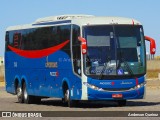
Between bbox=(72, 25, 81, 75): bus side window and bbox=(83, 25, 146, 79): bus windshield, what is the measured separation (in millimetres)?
395

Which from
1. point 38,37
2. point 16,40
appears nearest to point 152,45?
point 38,37

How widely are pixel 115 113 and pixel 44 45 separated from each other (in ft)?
27.6

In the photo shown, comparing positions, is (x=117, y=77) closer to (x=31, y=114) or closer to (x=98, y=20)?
(x=98, y=20)

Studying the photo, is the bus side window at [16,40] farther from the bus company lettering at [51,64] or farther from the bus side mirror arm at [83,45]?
the bus side mirror arm at [83,45]

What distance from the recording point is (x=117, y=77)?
27984 mm

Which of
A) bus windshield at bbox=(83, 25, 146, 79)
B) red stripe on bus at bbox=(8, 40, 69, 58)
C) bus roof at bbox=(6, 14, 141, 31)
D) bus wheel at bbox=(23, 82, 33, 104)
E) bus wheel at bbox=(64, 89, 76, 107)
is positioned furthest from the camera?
bus wheel at bbox=(23, 82, 33, 104)

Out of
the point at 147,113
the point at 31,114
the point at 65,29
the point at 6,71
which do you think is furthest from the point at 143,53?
the point at 6,71

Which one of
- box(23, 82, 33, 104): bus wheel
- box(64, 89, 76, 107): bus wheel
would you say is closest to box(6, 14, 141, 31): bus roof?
box(64, 89, 76, 107): bus wheel

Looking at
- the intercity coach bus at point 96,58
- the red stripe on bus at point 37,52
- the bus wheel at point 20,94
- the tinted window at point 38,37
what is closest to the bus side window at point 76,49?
the intercity coach bus at point 96,58

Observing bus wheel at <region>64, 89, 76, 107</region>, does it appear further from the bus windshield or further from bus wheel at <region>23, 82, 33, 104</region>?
bus wheel at <region>23, 82, 33, 104</region>

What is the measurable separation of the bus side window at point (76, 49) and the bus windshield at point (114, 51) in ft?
1.30

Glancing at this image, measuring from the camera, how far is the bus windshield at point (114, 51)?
27781 millimetres

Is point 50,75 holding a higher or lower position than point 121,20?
lower

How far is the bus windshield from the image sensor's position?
27781 millimetres
